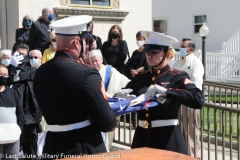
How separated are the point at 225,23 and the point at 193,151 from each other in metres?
19.4

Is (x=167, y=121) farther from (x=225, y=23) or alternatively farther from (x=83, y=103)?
(x=225, y=23)

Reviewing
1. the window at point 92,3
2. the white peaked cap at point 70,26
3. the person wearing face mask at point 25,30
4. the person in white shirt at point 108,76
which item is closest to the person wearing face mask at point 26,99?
the person in white shirt at point 108,76

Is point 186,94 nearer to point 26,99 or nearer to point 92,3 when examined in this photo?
point 26,99

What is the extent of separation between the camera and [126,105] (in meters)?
4.05

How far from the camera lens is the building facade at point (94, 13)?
1018 cm

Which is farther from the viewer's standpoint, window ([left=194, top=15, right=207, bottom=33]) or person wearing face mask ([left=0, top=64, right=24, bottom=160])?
window ([left=194, top=15, right=207, bottom=33])

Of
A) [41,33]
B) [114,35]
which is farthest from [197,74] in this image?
[41,33]

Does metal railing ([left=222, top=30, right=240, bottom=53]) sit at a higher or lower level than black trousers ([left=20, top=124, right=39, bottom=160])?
higher

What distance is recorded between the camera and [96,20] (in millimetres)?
11023

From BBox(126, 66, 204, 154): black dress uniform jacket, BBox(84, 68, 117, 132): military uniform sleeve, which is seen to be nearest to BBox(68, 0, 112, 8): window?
BBox(126, 66, 204, 154): black dress uniform jacket

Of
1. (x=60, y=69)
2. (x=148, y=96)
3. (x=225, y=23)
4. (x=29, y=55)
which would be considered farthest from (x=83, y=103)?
(x=225, y=23)

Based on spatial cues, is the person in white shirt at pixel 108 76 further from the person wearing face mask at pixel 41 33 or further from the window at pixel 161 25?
the window at pixel 161 25

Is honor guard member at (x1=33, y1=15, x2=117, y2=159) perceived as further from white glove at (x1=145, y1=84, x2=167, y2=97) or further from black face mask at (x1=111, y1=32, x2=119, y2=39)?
black face mask at (x1=111, y1=32, x2=119, y2=39)

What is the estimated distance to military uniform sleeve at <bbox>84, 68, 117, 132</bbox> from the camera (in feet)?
10.9
